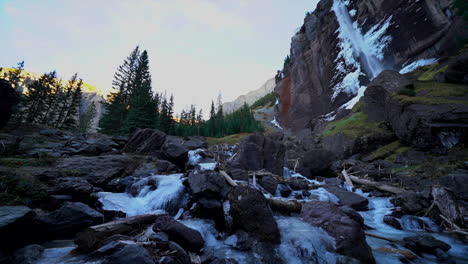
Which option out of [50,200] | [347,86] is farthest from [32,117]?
[347,86]

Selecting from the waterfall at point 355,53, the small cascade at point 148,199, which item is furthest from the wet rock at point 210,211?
the waterfall at point 355,53

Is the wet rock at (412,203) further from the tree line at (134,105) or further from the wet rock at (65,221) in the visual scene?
the tree line at (134,105)

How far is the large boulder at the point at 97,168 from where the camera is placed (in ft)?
30.9

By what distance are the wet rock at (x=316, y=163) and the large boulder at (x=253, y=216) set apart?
43.7 ft

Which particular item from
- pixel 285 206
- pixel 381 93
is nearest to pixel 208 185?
pixel 285 206

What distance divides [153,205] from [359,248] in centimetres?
766

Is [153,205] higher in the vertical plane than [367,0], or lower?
lower

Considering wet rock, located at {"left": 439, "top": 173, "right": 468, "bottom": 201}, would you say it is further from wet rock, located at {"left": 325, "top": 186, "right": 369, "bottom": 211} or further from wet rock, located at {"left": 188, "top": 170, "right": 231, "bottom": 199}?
wet rock, located at {"left": 188, "top": 170, "right": 231, "bottom": 199}

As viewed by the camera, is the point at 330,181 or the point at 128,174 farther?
the point at 330,181

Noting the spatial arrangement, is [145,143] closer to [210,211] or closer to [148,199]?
[148,199]

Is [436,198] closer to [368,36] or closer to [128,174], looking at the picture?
[128,174]

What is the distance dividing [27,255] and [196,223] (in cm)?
428

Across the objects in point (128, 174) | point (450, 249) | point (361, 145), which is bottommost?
point (450, 249)

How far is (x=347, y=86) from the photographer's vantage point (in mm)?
42531
